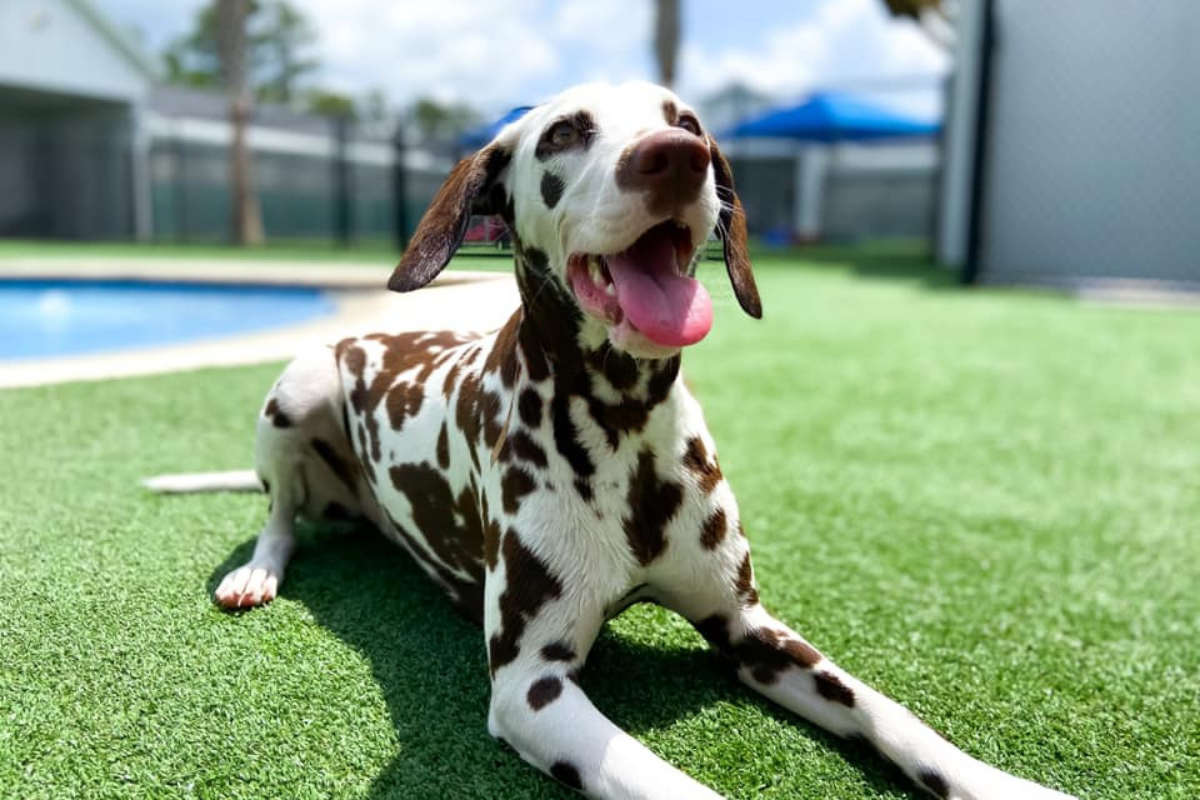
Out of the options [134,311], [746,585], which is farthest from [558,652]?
[134,311]

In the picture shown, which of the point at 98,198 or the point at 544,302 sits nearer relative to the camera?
the point at 544,302

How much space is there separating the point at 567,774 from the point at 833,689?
0.60m

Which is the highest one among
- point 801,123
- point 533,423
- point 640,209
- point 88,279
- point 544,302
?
point 801,123

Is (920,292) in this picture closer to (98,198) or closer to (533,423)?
(533,423)

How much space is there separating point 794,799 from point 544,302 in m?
1.09

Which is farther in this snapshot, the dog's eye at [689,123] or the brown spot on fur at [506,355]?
the brown spot on fur at [506,355]

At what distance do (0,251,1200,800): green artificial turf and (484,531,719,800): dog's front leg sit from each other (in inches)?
3.9

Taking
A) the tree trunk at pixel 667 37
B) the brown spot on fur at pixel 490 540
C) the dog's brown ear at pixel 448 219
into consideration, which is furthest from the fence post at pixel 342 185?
the brown spot on fur at pixel 490 540

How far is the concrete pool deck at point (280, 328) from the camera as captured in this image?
2.91 m

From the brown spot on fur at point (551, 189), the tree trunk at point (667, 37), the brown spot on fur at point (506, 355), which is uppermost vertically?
the tree trunk at point (667, 37)

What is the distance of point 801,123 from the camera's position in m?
19.8

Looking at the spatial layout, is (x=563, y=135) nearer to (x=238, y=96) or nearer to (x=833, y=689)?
(x=833, y=689)

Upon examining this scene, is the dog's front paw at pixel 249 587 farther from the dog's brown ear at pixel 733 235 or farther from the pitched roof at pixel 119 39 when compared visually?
the pitched roof at pixel 119 39

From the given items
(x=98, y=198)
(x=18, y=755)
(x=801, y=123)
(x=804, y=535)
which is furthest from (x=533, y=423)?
(x=98, y=198)
